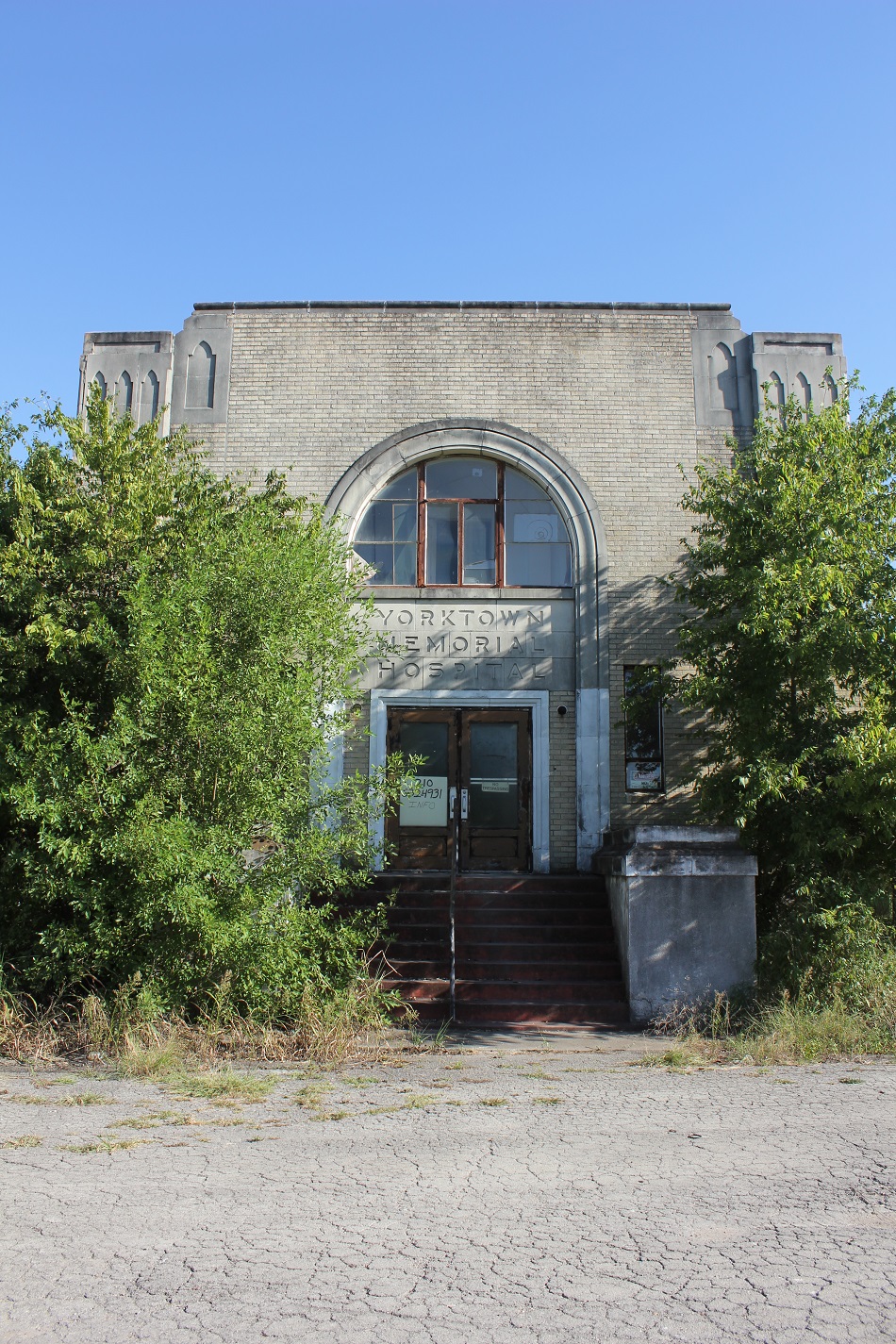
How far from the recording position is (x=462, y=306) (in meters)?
14.6

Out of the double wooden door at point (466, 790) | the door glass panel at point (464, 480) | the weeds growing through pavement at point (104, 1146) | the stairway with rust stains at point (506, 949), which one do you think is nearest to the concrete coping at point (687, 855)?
the stairway with rust stains at point (506, 949)

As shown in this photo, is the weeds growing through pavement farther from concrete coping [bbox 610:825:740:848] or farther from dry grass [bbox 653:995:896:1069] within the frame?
concrete coping [bbox 610:825:740:848]

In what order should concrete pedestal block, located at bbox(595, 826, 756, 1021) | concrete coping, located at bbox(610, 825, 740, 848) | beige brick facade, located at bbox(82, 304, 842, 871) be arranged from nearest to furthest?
1. concrete pedestal block, located at bbox(595, 826, 756, 1021)
2. concrete coping, located at bbox(610, 825, 740, 848)
3. beige brick facade, located at bbox(82, 304, 842, 871)

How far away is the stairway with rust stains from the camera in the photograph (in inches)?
412

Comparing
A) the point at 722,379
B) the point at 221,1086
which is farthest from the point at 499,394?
the point at 221,1086

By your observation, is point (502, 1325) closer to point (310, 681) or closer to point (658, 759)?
point (310, 681)

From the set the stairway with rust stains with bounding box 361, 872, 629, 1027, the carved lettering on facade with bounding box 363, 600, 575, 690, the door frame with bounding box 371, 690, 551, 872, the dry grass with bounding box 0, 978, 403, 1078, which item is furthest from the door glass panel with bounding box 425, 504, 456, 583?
the dry grass with bounding box 0, 978, 403, 1078

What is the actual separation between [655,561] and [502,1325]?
11.2 metres

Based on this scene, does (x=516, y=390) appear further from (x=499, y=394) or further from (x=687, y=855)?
(x=687, y=855)

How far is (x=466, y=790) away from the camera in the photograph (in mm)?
13672

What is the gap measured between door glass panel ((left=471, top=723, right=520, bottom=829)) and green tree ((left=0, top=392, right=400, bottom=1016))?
11.3 feet

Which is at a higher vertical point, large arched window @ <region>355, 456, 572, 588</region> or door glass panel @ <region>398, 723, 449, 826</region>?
large arched window @ <region>355, 456, 572, 588</region>

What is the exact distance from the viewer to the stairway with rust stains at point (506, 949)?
34.3ft

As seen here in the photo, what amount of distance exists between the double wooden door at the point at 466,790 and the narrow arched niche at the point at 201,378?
16.7 ft
